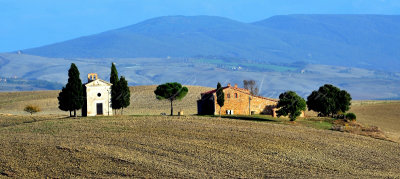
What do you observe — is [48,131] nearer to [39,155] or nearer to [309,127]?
[39,155]

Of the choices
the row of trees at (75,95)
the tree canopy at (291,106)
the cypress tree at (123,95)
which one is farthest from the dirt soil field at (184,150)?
the tree canopy at (291,106)

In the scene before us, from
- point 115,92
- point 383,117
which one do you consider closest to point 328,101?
point 383,117

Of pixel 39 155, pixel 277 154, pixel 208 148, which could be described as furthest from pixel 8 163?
pixel 277 154

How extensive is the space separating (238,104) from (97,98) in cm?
2245

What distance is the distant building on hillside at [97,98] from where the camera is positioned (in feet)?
288

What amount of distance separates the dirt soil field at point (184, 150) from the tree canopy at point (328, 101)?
2207 centimetres

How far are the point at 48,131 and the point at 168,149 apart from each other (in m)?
17.5

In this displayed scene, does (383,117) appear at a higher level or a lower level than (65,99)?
lower

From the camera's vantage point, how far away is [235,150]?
207ft

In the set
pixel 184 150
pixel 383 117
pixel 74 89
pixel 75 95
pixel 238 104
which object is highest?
pixel 74 89

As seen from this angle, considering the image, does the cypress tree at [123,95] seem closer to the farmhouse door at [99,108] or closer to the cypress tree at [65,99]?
the farmhouse door at [99,108]

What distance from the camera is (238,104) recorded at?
9825cm

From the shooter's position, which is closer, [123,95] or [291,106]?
[123,95]

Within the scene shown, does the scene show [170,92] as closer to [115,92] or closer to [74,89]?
[115,92]
